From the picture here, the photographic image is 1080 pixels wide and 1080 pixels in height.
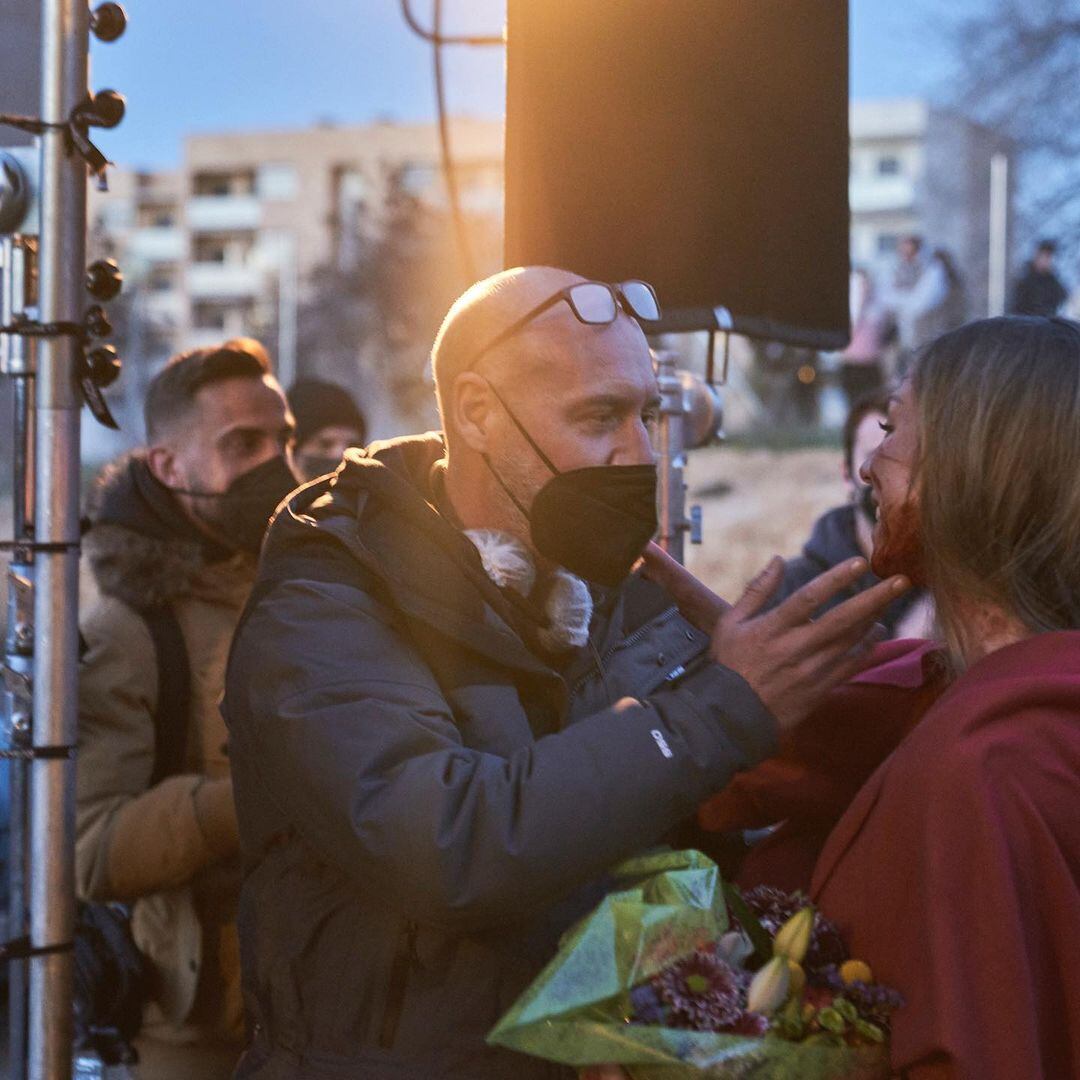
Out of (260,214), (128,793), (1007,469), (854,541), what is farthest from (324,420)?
(260,214)

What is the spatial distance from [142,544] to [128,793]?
1.97 ft

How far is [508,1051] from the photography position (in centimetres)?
231

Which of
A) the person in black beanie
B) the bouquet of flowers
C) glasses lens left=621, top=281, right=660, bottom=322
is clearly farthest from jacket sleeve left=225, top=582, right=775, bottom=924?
the person in black beanie

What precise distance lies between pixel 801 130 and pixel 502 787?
2.20m

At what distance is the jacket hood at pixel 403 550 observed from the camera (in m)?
2.32

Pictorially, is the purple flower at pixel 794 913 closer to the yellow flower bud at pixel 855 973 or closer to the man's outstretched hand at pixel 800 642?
the yellow flower bud at pixel 855 973

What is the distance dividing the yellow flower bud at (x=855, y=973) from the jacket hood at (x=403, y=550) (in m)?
0.61

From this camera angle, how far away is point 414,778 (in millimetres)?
2102

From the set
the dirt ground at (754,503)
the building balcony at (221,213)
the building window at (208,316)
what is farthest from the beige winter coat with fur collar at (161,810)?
the building window at (208,316)

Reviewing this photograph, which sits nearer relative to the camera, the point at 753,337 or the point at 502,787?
the point at 502,787

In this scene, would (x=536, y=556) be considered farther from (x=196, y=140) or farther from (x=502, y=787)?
(x=196, y=140)

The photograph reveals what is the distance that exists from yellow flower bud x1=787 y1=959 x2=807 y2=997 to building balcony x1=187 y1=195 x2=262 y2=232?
71658 millimetres

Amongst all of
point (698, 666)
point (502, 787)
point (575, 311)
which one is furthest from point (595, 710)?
point (575, 311)

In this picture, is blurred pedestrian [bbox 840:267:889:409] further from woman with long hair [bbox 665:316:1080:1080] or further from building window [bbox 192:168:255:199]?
building window [bbox 192:168:255:199]
